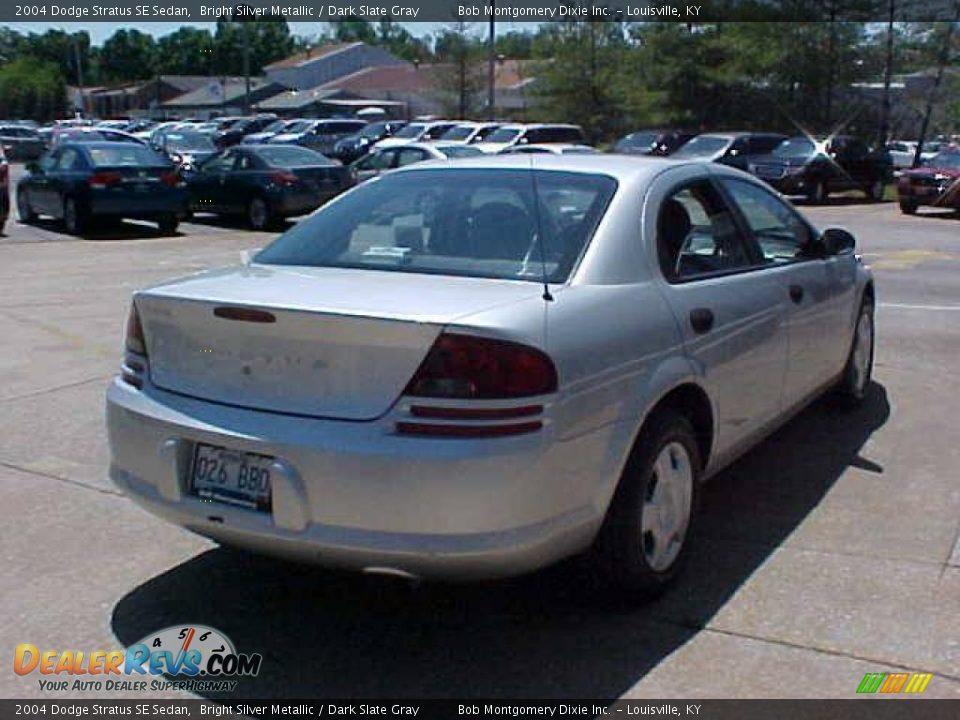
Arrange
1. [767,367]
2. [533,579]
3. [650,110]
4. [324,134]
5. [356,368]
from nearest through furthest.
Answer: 1. [356,368]
2. [533,579]
3. [767,367]
4. [324,134]
5. [650,110]

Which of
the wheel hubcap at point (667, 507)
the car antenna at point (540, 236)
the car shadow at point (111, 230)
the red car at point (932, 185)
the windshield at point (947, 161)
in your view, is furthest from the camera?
the windshield at point (947, 161)

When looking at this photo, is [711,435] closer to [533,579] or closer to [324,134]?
[533,579]

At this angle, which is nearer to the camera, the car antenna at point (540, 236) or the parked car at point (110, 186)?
the car antenna at point (540, 236)

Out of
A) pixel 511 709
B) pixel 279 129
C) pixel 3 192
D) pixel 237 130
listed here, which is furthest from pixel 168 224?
pixel 237 130

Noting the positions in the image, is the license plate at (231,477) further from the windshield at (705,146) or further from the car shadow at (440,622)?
the windshield at (705,146)

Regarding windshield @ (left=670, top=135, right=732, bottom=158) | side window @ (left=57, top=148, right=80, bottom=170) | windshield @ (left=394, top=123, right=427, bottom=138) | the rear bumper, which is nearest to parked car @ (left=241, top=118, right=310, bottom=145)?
windshield @ (left=394, top=123, right=427, bottom=138)

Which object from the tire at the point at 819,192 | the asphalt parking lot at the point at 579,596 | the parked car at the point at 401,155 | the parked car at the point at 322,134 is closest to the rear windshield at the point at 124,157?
the parked car at the point at 401,155

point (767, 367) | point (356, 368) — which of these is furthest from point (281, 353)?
point (767, 367)

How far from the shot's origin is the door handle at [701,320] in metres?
4.27

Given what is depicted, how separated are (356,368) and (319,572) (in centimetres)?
127

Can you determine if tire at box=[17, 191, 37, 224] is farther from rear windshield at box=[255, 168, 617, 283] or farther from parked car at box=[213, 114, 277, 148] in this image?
parked car at box=[213, 114, 277, 148]

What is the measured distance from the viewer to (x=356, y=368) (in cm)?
346

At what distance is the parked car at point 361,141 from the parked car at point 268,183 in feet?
39.4

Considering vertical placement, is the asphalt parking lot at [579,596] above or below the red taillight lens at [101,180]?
below
